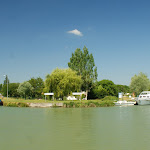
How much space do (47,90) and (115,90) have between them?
4955 centimetres

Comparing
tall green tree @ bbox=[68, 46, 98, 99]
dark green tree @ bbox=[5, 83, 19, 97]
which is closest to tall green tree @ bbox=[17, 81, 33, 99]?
dark green tree @ bbox=[5, 83, 19, 97]

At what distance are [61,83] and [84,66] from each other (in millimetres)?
18543

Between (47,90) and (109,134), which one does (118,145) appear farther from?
(47,90)

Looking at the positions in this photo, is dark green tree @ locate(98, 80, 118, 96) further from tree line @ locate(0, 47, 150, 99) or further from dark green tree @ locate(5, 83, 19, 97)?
dark green tree @ locate(5, 83, 19, 97)

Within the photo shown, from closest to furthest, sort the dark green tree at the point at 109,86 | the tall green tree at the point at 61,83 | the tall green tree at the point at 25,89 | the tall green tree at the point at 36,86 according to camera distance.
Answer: the tall green tree at the point at 61,83 → the tall green tree at the point at 25,89 → the dark green tree at the point at 109,86 → the tall green tree at the point at 36,86

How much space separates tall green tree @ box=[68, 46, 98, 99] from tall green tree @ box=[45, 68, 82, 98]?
536 inches

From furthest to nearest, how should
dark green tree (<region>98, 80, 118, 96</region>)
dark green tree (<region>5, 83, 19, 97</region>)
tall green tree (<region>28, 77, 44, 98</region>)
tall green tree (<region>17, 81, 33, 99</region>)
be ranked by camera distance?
dark green tree (<region>5, 83, 19, 97</region>), tall green tree (<region>28, 77, 44, 98</region>), dark green tree (<region>98, 80, 118, 96</region>), tall green tree (<region>17, 81, 33, 99</region>)

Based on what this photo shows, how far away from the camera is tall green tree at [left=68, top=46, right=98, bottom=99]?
69875 millimetres

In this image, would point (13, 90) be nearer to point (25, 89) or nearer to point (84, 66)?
point (25, 89)

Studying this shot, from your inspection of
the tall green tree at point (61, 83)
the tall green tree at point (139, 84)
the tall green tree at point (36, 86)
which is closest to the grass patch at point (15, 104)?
the tall green tree at point (61, 83)

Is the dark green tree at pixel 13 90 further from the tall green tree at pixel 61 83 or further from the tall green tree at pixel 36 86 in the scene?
the tall green tree at pixel 61 83

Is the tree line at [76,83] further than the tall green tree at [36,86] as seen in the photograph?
No

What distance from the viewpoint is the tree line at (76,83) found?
55.2 meters

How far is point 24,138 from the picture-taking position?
16062mm
